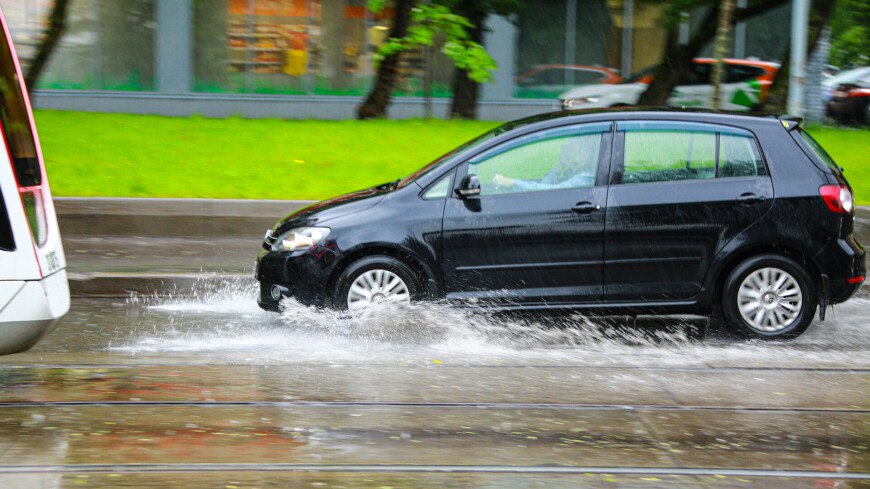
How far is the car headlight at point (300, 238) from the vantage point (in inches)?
311

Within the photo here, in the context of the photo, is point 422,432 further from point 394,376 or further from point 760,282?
point 760,282

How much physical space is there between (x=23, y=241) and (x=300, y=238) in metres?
2.67

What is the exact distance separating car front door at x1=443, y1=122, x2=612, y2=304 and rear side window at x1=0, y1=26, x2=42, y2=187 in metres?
2.92

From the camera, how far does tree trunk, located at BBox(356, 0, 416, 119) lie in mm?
17625

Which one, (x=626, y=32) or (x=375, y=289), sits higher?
(x=626, y=32)

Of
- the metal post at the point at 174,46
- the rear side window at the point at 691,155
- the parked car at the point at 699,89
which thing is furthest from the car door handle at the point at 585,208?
the metal post at the point at 174,46

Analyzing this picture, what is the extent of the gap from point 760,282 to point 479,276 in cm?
195

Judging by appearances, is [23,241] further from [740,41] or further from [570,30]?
[740,41]

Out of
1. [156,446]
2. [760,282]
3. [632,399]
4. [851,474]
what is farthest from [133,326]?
[851,474]

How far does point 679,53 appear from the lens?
20828 millimetres

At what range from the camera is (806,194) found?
777cm

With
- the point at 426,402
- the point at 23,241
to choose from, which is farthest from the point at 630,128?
the point at 23,241

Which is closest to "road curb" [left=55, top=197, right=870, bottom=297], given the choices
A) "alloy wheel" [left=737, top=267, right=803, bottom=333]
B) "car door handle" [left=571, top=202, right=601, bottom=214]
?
"alloy wheel" [left=737, top=267, right=803, bottom=333]

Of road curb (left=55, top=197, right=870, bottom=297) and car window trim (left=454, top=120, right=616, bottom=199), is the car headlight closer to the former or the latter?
car window trim (left=454, top=120, right=616, bottom=199)
